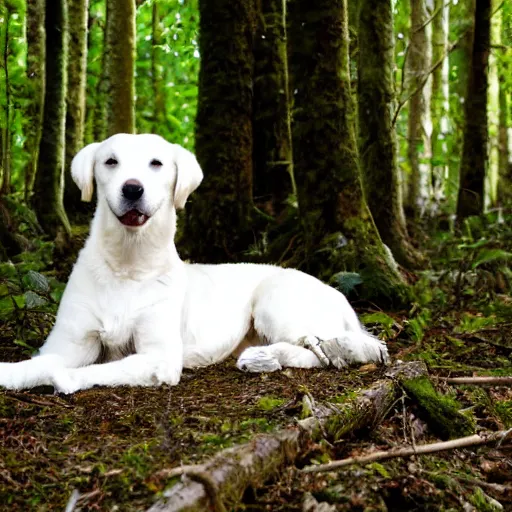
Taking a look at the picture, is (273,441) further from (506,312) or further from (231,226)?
(231,226)

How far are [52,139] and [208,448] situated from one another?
Result: 29.0 feet

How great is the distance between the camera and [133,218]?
4332mm

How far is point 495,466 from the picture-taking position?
138 inches

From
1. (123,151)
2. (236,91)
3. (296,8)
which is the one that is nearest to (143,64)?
(236,91)

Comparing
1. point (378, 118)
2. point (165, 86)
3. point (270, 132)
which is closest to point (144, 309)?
point (270, 132)

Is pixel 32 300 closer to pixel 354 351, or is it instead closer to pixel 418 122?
pixel 354 351

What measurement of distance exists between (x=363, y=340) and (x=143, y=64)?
1678 cm

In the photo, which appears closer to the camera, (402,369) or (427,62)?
(402,369)

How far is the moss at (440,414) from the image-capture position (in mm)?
3873

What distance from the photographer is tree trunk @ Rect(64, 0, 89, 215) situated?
1345 centimetres

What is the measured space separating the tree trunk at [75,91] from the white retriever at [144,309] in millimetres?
8904

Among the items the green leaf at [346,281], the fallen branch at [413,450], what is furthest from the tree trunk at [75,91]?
the fallen branch at [413,450]

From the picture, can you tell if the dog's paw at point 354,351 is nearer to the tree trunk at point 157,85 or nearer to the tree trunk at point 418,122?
the tree trunk at point 418,122

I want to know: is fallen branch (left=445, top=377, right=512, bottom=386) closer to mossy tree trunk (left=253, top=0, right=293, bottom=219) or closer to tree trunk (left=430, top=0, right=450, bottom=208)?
mossy tree trunk (left=253, top=0, right=293, bottom=219)
